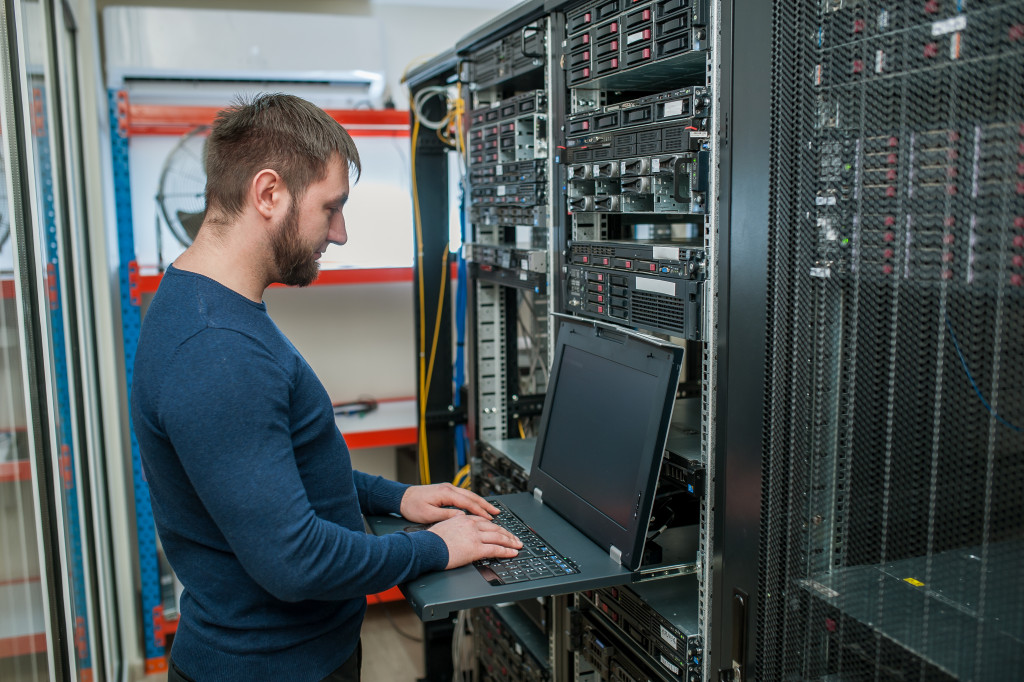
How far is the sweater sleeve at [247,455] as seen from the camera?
37.8 inches

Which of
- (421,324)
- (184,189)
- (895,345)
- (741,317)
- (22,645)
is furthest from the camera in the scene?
(184,189)

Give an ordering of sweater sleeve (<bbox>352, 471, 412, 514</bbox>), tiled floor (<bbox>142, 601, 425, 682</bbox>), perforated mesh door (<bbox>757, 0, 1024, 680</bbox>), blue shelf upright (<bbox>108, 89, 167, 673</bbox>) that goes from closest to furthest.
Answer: perforated mesh door (<bbox>757, 0, 1024, 680</bbox>) → sweater sleeve (<bbox>352, 471, 412, 514</bbox>) → blue shelf upright (<bbox>108, 89, 167, 673</bbox>) → tiled floor (<bbox>142, 601, 425, 682</bbox>)

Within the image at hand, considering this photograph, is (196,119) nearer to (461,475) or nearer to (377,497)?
(461,475)

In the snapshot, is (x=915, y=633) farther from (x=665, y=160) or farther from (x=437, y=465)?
(x=437, y=465)

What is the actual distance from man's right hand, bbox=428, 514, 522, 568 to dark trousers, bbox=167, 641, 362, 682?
0.72ft

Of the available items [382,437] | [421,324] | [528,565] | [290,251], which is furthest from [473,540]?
[382,437]

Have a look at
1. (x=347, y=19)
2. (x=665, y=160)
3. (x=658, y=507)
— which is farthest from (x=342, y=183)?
(x=347, y=19)

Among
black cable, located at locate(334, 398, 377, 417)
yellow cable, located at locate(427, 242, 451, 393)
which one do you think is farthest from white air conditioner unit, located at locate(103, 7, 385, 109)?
black cable, located at locate(334, 398, 377, 417)

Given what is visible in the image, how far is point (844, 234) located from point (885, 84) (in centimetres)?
18

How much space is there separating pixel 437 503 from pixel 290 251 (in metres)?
0.59

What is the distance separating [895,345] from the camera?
94 centimetres

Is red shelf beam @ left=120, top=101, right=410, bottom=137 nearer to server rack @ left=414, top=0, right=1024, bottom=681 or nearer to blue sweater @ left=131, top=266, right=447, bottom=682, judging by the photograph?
server rack @ left=414, top=0, right=1024, bottom=681

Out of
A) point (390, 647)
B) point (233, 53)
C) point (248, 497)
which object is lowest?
point (390, 647)

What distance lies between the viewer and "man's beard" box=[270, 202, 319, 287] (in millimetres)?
1103
